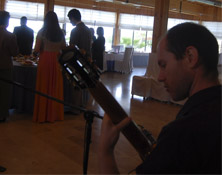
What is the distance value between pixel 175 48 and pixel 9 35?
341 cm

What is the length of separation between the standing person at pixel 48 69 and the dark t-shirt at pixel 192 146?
3410mm

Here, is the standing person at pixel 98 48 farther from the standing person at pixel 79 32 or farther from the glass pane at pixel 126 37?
the glass pane at pixel 126 37

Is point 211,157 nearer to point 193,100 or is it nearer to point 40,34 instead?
point 193,100

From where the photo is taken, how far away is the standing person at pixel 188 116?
0.68 m

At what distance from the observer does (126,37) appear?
13.8m

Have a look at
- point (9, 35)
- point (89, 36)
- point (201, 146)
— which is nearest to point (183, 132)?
point (201, 146)

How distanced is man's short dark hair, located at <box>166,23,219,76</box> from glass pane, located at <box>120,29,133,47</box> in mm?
12888

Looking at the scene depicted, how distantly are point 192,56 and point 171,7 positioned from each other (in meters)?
12.9

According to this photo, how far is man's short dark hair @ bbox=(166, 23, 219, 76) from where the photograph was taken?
2.63 ft

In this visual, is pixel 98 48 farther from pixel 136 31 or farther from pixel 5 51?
pixel 136 31

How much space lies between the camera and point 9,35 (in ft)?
12.6

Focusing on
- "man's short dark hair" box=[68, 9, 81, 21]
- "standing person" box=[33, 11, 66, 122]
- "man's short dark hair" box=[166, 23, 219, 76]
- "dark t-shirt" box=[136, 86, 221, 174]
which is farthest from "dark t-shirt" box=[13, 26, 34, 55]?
"dark t-shirt" box=[136, 86, 221, 174]

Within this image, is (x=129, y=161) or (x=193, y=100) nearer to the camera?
(x=193, y=100)

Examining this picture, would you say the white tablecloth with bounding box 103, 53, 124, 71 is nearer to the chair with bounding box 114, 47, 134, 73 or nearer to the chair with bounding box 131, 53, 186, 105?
the chair with bounding box 114, 47, 134, 73
